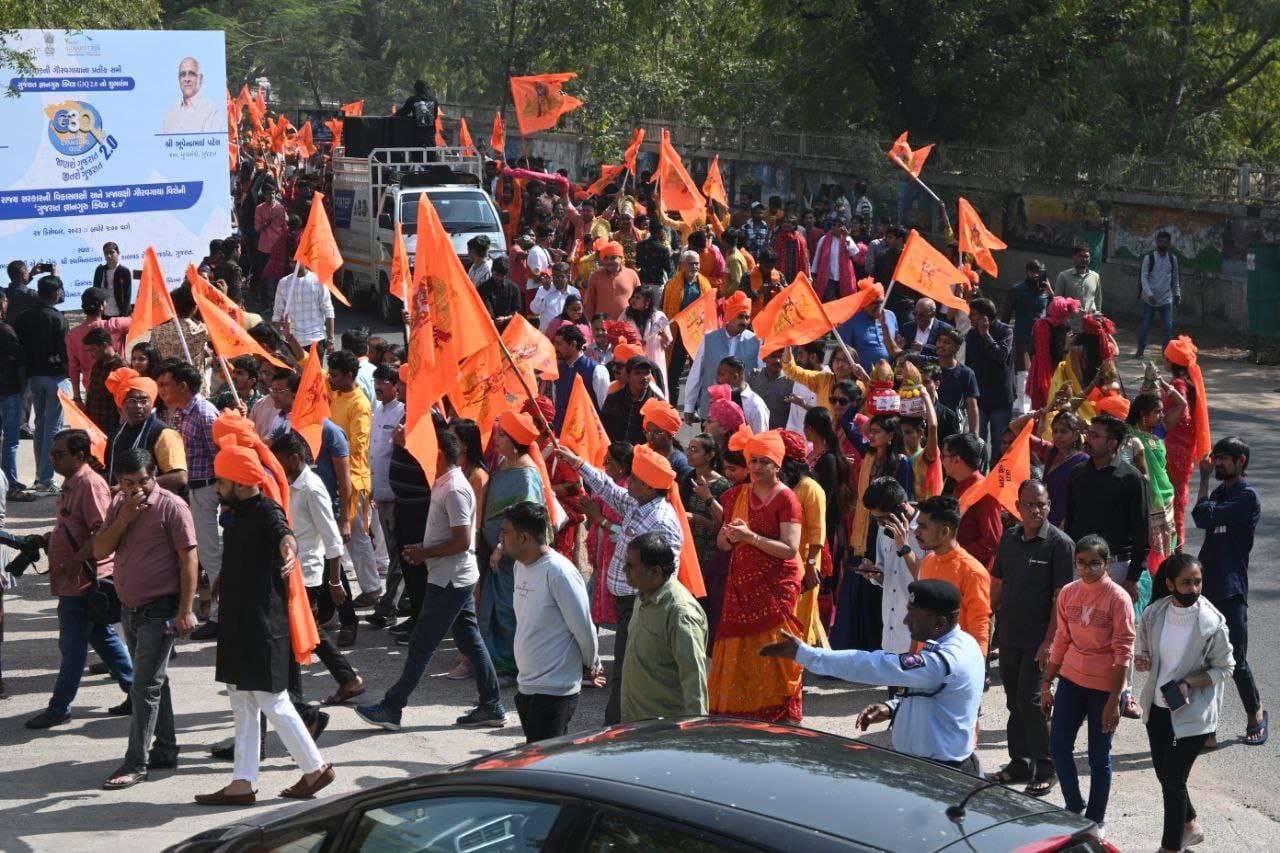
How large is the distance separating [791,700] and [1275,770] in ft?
8.53

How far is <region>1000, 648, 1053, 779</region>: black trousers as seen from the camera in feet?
25.2

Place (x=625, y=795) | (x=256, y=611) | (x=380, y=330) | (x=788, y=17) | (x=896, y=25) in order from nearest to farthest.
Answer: (x=625, y=795), (x=256, y=611), (x=380, y=330), (x=896, y=25), (x=788, y=17)

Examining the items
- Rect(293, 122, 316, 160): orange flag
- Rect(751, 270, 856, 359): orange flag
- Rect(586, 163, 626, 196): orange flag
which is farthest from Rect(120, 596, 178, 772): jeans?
Rect(293, 122, 316, 160): orange flag

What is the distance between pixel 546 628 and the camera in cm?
705

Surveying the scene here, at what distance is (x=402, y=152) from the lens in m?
26.8

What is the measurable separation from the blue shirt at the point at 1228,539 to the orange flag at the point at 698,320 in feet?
20.5

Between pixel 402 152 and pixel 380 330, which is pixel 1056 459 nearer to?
pixel 380 330

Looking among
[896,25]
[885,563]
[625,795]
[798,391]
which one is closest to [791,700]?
[885,563]

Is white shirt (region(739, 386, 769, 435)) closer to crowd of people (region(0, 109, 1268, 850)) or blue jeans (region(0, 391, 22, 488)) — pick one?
crowd of people (region(0, 109, 1268, 850))


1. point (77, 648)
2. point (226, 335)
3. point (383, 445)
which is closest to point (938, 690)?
point (77, 648)

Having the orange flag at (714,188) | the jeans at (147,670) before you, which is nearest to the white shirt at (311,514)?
the jeans at (147,670)

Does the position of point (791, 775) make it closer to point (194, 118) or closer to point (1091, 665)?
point (1091, 665)

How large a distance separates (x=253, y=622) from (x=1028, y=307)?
1123cm

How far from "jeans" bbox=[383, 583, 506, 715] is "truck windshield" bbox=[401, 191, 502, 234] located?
14136 millimetres
